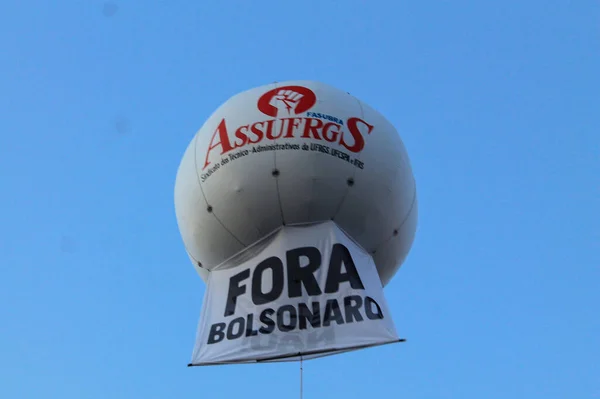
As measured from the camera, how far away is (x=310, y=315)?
13.2 m

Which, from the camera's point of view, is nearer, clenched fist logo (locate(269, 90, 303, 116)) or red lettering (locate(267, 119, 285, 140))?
red lettering (locate(267, 119, 285, 140))

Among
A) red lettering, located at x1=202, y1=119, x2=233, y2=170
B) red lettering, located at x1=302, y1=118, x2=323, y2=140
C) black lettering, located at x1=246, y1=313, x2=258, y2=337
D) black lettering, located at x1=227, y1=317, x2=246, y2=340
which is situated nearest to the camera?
black lettering, located at x1=246, y1=313, x2=258, y2=337

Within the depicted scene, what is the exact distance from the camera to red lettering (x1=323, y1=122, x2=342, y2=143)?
1402 centimetres

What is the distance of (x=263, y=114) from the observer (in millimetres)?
14391

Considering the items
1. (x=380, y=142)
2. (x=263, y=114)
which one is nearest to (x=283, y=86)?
(x=263, y=114)

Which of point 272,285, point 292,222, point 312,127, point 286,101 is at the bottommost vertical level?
point 272,285

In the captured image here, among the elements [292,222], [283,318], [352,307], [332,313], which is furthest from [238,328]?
[292,222]

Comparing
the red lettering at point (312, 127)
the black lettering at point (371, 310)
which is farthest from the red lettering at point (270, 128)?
the black lettering at point (371, 310)

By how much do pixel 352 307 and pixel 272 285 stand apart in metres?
1.35

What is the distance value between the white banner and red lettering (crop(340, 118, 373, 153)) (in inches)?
52.2

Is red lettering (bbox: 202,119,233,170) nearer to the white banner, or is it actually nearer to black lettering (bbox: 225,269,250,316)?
the white banner

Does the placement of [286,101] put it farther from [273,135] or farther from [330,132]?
A: [330,132]

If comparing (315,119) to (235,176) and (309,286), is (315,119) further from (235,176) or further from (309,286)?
(309,286)

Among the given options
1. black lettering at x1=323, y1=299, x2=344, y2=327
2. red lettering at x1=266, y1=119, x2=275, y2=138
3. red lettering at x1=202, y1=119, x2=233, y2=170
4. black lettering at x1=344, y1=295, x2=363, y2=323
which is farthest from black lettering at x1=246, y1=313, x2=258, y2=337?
red lettering at x1=266, y1=119, x2=275, y2=138
